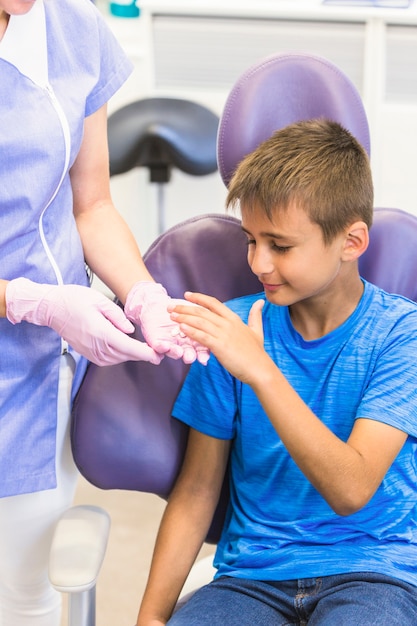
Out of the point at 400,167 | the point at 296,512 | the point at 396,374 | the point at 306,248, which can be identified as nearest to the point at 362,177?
the point at 306,248

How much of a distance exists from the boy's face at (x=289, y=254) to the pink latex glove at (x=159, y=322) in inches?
4.5

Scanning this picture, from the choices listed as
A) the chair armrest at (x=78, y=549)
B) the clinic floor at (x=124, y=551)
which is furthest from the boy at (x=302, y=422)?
the clinic floor at (x=124, y=551)

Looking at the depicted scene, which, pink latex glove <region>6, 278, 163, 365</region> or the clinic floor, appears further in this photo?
the clinic floor

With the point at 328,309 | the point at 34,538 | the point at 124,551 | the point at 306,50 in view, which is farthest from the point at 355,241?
the point at 306,50

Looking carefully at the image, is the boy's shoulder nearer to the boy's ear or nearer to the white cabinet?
the boy's ear

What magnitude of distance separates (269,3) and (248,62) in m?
0.21

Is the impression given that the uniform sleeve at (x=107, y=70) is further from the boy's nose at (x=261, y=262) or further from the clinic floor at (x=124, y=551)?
the clinic floor at (x=124, y=551)

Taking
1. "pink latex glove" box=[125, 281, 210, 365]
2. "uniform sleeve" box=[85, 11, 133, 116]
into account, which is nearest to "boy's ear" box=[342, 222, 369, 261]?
"pink latex glove" box=[125, 281, 210, 365]

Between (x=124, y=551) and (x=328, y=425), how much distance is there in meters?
1.16

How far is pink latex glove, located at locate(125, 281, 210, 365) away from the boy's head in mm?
162

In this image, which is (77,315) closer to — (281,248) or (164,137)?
(281,248)

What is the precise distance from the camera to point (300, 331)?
1350 mm

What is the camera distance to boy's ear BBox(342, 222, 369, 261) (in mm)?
1293

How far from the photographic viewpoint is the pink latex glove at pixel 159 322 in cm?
122
